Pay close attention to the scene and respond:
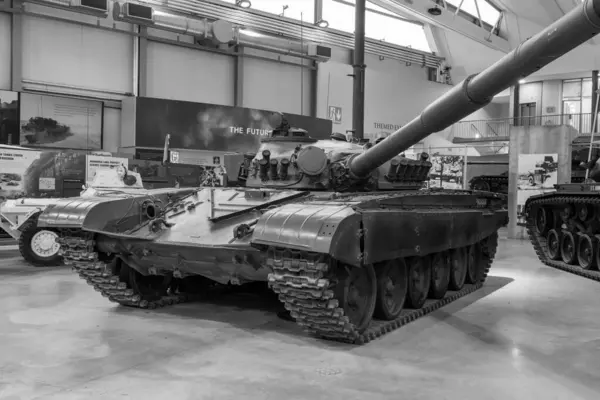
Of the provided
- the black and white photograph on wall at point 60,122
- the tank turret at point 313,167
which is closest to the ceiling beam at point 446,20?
the black and white photograph on wall at point 60,122

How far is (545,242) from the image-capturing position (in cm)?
1512

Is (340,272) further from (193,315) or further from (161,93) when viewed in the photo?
(161,93)

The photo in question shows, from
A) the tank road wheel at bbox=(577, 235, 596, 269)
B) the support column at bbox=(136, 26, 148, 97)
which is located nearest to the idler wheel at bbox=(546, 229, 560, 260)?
the tank road wheel at bbox=(577, 235, 596, 269)

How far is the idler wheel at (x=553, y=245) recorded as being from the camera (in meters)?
14.5

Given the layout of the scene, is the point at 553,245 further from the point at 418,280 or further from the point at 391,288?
the point at 391,288

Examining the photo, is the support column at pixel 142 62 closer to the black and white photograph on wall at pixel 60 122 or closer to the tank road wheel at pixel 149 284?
the black and white photograph on wall at pixel 60 122

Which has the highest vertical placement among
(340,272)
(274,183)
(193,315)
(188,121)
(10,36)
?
(10,36)

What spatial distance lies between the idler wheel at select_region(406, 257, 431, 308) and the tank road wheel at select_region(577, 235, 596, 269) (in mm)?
5528

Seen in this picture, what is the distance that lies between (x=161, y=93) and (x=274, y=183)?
1489cm

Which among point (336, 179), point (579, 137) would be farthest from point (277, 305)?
point (579, 137)

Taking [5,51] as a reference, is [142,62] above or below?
above

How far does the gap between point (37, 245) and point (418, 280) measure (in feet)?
29.1

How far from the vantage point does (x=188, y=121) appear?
21859mm

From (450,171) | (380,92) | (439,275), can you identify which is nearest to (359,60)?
(450,171)
